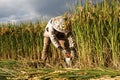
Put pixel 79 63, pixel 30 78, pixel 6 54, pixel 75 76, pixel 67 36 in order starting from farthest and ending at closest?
pixel 6 54 < pixel 67 36 < pixel 79 63 < pixel 30 78 < pixel 75 76

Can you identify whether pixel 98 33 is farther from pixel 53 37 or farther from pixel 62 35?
pixel 62 35

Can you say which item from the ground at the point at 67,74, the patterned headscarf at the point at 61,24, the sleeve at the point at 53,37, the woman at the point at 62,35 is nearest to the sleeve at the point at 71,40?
the woman at the point at 62,35

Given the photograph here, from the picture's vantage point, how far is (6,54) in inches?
437

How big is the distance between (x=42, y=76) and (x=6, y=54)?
297 inches

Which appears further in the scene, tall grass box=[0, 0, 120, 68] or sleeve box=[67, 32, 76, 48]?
sleeve box=[67, 32, 76, 48]

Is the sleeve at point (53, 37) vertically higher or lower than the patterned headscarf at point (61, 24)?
lower

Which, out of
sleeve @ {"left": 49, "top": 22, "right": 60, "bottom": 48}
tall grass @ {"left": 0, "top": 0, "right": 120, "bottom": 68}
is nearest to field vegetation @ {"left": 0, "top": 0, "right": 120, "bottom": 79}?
tall grass @ {"left": 0, "top": 0, "right": 120, "bottom": 68}

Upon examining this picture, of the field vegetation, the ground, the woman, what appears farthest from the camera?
the woman

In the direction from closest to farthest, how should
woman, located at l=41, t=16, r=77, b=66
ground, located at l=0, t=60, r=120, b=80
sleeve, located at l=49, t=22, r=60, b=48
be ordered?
1. ground, located at l=0, t=60, r=120, b=80
2. woman, located at l=41, t=16, r=77, b=66
3. sleeve, located at l=49, t=22, r=60, b=48

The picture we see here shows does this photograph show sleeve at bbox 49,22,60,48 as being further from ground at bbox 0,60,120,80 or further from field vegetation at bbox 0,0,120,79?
ground at bbox 0,60,120,80

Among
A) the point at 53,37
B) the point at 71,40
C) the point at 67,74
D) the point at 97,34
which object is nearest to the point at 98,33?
the point at 97,34

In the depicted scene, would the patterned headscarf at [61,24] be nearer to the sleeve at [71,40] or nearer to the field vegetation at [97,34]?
the sleeve at [71,40]

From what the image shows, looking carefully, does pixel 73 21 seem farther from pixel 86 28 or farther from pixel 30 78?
pixel 30 78

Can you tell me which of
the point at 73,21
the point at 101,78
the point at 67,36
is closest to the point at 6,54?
the point at 67,36
